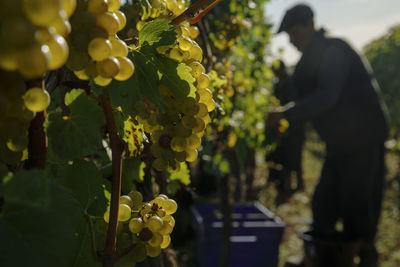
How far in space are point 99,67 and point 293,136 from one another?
6420mm

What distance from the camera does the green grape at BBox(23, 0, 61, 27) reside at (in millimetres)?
349

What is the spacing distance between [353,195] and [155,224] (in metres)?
3.44

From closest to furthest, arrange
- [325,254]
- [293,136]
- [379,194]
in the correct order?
[325,254], [379,194], [293,136]

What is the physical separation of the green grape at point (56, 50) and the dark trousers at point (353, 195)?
372cm

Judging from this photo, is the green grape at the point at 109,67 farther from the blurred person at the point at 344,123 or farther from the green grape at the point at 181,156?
the blurred person at the point at 344,123

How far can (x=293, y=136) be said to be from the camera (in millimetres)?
6680

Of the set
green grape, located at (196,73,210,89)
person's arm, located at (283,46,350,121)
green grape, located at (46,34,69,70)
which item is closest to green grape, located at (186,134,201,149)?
green grape, located at (196,73,210,89)

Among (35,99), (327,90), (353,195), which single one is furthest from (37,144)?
(353,195)

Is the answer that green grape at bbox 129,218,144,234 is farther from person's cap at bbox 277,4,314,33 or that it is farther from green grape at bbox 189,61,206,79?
person's cap at bbox 277,4,314,33

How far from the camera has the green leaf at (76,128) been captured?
0.60m

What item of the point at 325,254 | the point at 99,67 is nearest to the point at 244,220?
the point at 325,254

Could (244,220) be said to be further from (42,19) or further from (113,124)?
(42,19)

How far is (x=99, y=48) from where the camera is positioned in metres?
0.48

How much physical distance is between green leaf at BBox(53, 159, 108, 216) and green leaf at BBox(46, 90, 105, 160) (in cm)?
8
